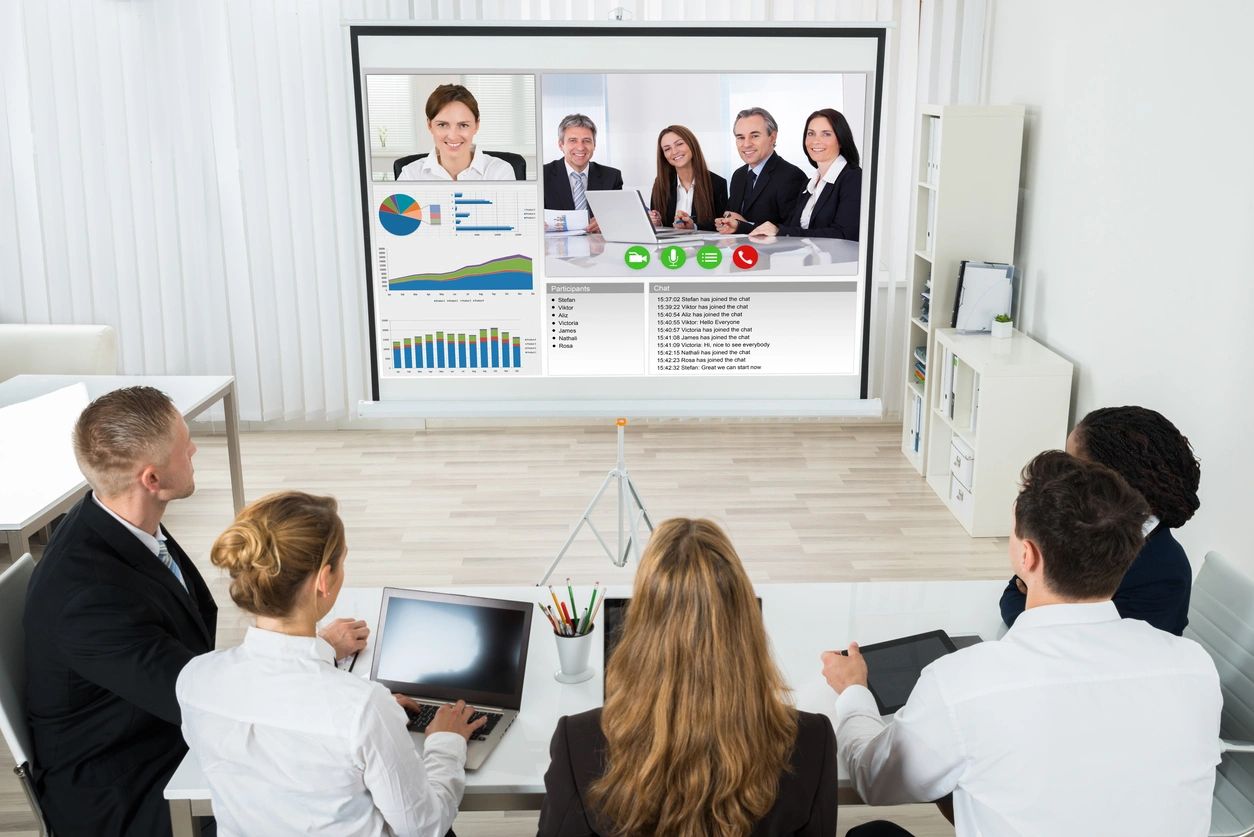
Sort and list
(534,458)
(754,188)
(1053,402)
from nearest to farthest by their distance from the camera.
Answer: (754,188), (1053,402), (534,458)

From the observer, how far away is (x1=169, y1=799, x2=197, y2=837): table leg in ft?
5.91

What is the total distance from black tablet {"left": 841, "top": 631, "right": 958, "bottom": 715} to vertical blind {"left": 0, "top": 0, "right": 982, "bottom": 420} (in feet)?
13.9

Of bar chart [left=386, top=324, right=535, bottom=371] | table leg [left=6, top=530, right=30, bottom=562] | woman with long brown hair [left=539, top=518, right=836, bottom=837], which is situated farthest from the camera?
bar chart [left=386, top=324, right=535, bottom=371]

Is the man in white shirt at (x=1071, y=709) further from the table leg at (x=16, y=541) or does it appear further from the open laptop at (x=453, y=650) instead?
the table leg at (x=16, y=541)

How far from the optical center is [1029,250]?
5090 mm

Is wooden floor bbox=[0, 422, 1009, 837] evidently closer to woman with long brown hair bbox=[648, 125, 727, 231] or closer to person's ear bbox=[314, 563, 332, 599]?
woman with long brown hair bbox=[648, 125, 727, 231]

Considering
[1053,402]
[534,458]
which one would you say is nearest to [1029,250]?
[1053,402]

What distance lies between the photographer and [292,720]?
5.27 feet

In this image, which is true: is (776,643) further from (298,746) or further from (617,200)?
(617,200)

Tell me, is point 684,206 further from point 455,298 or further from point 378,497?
point 378,497

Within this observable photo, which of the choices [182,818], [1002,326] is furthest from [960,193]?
[182,818]

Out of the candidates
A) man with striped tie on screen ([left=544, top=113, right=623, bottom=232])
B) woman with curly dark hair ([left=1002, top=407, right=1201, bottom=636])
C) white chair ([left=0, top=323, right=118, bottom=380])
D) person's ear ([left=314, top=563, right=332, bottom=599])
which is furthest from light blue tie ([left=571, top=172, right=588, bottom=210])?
white chair ([left=0, top=323, right=118, bottom=380])

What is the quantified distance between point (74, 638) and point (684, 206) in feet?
7.35

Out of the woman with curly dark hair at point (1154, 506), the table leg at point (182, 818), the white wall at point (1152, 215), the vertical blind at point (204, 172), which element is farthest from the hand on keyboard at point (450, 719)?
the vertical blind at point (204, 172)
